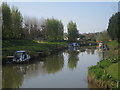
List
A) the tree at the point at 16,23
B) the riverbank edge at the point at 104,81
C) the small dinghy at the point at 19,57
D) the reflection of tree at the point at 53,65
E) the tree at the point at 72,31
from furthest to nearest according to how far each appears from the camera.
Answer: the tree at the point at 72,31 → the tree at the point at 16,23 → the small dinghy at the point at 19,57 → the reflection of tree at the point at 53,65 → the riverbank edge at the point at 104,81

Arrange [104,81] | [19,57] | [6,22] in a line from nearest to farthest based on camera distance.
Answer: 1. [104,81]
2. [19,57]
3. [6,22]

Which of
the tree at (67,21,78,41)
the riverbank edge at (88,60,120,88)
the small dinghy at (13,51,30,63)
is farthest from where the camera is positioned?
the tree at (67,21,78,41)

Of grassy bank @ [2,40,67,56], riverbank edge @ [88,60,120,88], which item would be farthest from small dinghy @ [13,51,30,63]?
riverbank edge @ [88,60,120,88]

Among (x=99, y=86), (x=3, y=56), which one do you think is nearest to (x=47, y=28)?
(x=3, y=56)

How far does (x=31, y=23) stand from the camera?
74438mm

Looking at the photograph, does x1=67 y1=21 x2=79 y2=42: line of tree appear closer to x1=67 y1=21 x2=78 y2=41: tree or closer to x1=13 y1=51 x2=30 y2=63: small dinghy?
x1=67 y1=21 x2=78 y2=41: tree

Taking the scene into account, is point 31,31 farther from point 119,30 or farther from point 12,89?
A: point 12,89

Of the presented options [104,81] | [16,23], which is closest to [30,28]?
[16,23]

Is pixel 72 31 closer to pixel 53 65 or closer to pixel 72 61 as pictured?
pixel 72 61

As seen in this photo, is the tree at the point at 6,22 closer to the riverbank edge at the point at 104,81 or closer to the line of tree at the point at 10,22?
the line of tree at the point at 10,22

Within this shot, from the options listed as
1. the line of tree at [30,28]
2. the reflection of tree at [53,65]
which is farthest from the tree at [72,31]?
the reflection of tree at [53,65]

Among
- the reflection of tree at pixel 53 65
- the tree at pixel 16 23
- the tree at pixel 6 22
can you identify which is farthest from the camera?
the tree at pixel 16 23

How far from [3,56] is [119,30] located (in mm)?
31009

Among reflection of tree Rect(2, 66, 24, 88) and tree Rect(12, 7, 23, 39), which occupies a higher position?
tree Rect(12, 7, 23, 39)
